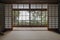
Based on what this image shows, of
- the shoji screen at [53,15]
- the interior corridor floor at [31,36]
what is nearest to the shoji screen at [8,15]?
the interior corridor floor at [31,36]

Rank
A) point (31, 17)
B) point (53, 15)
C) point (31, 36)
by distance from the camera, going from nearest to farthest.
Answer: point (31, 36) → point (53, 15) → point (31, 17)

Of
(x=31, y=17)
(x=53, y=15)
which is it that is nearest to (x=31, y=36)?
(x=53, y=15)

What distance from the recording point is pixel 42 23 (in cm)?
1211

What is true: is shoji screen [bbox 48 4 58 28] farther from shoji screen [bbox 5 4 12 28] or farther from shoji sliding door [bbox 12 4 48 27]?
shoji screen [bbox 5 4 12 28]

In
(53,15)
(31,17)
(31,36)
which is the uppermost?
(53,15)

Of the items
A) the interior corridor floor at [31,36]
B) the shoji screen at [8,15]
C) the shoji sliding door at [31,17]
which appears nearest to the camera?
the interior corridor floor at [31,36]

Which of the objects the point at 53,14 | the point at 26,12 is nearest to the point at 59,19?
the point at 53,14

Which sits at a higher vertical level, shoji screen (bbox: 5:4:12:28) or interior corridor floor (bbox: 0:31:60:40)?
shoji screen (bbox: 5:4:12:28)

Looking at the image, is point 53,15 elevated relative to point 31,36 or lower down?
elevated

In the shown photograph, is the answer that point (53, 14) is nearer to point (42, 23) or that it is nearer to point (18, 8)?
point (42, 23)

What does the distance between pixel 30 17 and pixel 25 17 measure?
2.09 ft

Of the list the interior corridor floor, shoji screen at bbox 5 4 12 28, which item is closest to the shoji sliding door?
shoji screen at bbox 5 4 12 28

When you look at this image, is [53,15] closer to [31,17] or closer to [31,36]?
[31,17]

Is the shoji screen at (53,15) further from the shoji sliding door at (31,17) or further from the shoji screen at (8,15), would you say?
the shoji screen at (8,15)
